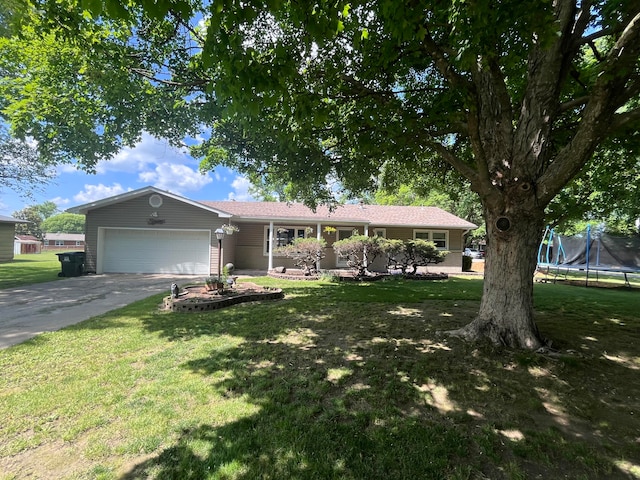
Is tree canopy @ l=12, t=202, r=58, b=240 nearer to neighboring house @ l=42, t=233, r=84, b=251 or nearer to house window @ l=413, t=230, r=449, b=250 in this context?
neighboring house @ l=42, t=233, r=84, b=251

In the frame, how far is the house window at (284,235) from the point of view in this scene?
17531 mm

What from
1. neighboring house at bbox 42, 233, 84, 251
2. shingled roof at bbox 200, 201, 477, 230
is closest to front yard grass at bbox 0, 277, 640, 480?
shingled roof at bbox 200, 201, 477, 230

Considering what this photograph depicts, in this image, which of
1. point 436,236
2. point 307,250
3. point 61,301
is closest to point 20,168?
point 61,301

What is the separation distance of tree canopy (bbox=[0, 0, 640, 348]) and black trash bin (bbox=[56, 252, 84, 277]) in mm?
6097

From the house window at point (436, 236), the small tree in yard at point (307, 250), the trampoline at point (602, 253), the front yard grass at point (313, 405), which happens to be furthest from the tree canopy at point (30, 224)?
the trampoline at point (602, 253)

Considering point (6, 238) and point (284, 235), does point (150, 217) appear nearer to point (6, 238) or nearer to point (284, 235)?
point (284, 235)

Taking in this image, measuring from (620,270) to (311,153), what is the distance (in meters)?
12.9

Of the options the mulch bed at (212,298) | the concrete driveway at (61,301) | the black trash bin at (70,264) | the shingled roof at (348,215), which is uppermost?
the shingled roof at (348,215)

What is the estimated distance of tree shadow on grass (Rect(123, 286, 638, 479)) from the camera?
7.45 feet

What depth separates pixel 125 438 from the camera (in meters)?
2.53

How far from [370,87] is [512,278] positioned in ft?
13.9

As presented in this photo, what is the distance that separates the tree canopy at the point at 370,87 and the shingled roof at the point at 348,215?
814cm

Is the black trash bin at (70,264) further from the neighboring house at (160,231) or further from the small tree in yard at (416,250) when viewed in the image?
the small tree in yard at (416,250)

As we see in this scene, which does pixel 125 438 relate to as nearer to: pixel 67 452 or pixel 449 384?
pixel 67 452
